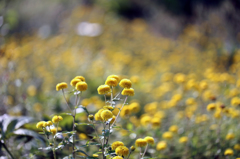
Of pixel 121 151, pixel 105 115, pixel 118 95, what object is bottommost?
pixel 118 95

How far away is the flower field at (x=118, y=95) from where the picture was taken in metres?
1.49

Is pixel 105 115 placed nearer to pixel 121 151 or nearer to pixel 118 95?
pixel 121 151

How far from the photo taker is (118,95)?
2.10 meters

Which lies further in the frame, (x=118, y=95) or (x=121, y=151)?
(x=118, y=95)

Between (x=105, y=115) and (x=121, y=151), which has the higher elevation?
(x=105, y=115)

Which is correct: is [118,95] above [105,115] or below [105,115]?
below

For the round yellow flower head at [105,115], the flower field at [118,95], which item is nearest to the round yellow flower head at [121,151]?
the flower field at [118,95]

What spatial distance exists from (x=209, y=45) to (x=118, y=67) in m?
2.97

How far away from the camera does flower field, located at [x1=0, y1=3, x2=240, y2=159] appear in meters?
1.49

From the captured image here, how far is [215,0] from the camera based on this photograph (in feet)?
19.4

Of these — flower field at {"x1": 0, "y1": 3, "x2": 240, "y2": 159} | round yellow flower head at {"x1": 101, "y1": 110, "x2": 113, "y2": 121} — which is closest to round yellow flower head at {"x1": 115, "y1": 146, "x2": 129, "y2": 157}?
flower field at {"x1": 0, "y1": 3, "x2": 240, "y2": 159}

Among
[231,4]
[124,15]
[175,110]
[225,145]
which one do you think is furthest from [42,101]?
[124,15]

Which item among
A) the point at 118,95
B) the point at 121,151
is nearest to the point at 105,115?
the point at 121,151

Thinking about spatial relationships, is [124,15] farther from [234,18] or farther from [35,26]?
[234,18]
